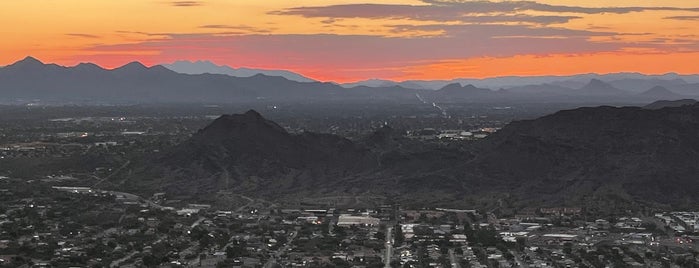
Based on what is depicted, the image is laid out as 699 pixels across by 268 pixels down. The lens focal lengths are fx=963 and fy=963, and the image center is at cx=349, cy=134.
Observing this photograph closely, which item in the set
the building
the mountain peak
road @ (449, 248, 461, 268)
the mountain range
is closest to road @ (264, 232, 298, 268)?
the building

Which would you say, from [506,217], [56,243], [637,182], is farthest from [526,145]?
[56,243]

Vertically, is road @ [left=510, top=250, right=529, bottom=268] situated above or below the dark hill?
below

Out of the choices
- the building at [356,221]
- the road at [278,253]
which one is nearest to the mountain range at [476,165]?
the building at [356,221]

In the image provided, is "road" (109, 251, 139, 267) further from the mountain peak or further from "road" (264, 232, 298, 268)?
the mountain peak

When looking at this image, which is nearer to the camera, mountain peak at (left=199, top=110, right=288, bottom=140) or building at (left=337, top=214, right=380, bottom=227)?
building at (left=337, top=214, right=380, bottom=227)

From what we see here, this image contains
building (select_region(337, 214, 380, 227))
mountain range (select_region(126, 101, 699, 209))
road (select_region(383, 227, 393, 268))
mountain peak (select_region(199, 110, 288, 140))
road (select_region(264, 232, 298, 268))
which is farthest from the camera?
mountain peak (select_region(199, 110, 288, 140))

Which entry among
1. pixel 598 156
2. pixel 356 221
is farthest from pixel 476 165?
pixel 356 221

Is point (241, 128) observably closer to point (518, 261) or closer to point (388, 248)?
point (388, 248)

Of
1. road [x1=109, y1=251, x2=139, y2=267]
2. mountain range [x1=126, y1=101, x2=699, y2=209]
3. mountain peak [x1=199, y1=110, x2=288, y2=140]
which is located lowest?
road [x1=109, y1=251, x2=139, y2=267]
